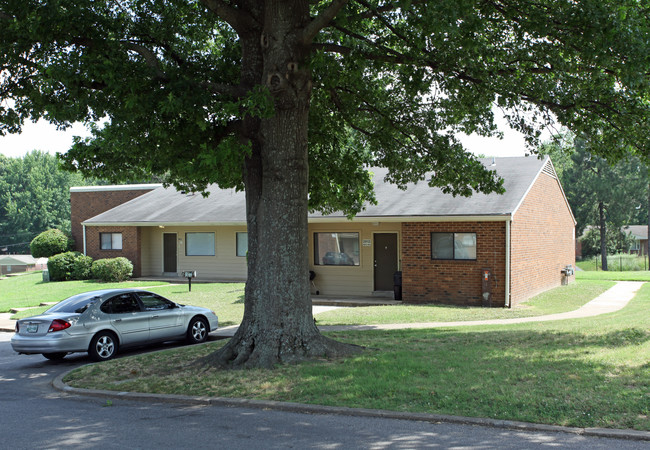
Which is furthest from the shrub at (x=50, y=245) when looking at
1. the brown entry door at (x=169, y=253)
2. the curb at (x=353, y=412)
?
the curb at (x=353, y=412)

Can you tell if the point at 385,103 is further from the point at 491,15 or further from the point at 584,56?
the point at 584,56

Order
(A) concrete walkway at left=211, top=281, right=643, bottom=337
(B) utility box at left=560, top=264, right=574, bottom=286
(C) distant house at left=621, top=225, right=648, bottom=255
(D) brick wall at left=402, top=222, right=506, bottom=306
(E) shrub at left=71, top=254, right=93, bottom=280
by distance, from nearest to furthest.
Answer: (A) concrete walkway at left=211, top=281, right=643, bottom=337 → (D) brick wall at left=402, top=222, right=506, bottom=306 → (B) utility box at left=560, top=264, right=574, bottom=286 → (E) shrub at left=71, top=254, right=93, bottom=280 → (C) distant house at left=621, top=225, right=648, bottom=255

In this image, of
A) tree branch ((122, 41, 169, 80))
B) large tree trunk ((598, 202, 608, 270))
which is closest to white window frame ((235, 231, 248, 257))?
tree branch ((122, 41, 169, 80))

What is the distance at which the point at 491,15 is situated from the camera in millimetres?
11031

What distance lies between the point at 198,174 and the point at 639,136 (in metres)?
8.32

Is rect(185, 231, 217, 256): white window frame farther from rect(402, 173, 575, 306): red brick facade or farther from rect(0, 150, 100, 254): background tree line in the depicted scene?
rect(0, 150, 100, 254): background tree line

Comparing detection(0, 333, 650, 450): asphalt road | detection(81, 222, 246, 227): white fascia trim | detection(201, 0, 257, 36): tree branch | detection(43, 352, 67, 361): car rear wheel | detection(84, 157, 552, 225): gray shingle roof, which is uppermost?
detection(201, 0, 257, 36): tree branch

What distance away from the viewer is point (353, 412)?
7.13 meters

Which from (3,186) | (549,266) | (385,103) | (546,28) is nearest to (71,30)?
(385,103)

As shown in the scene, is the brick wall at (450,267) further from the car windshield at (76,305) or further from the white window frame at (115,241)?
the white window frame at (115,241)

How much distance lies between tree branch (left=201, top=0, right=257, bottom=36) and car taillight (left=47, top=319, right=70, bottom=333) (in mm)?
6241

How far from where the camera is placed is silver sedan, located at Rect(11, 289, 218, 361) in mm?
11352

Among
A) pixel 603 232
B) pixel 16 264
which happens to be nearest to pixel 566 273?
pixel 603 232

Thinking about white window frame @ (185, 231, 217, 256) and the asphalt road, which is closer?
the asphalt road
